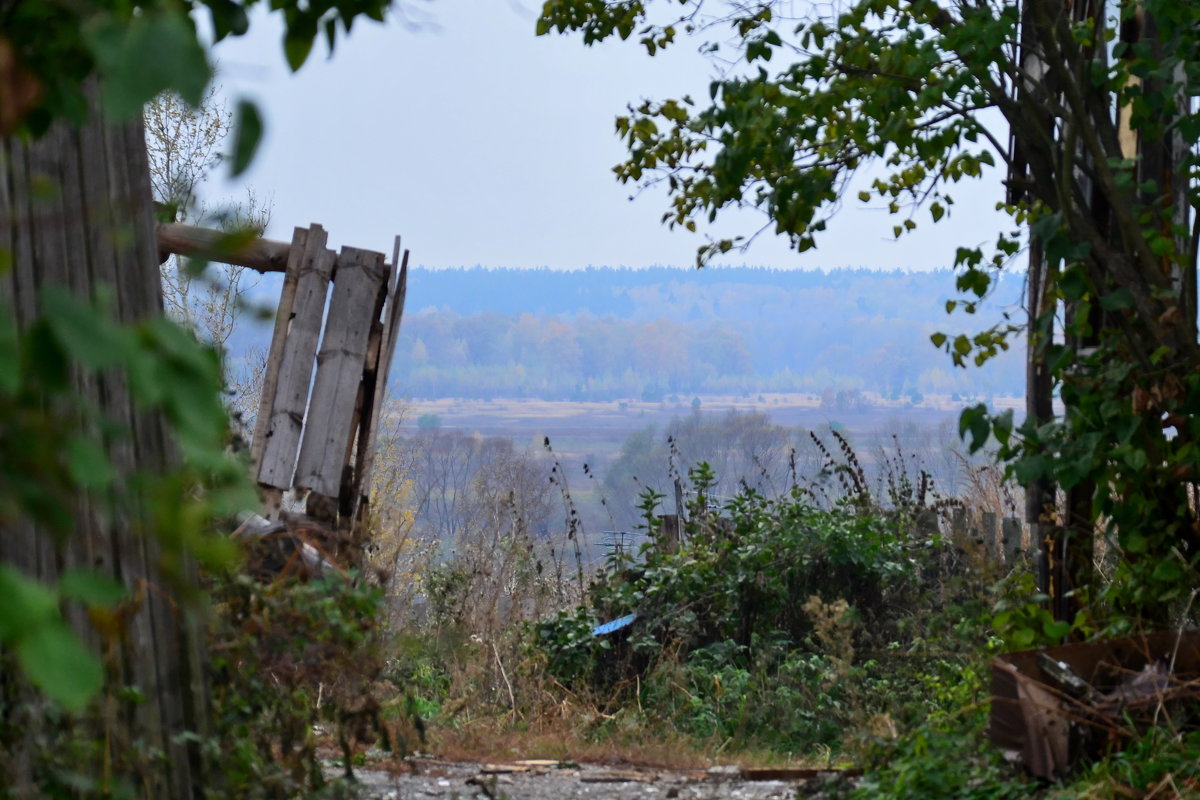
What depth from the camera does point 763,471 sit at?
8.76m

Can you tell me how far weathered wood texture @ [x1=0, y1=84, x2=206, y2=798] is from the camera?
205 centimetres

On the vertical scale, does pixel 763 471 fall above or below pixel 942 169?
below

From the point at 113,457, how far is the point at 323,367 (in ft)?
11.9

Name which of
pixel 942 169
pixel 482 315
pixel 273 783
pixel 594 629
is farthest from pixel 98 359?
pixel 482 315

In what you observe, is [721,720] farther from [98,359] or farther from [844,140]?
[98,359]

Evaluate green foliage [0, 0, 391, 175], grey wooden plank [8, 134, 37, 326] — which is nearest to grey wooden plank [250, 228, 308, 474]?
grey wooden plank [8, 134, 37, 326]

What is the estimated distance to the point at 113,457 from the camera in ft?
7.21

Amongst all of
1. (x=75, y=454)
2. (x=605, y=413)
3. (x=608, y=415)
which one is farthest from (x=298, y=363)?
(x=605, y=413)

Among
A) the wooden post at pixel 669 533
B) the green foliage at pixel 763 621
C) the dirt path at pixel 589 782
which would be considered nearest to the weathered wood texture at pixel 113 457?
the dirt path at pixel 589 782

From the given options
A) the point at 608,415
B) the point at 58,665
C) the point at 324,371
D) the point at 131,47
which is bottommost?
the point at 608,415

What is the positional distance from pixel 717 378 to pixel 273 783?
37370 millimetres

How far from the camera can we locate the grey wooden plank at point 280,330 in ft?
18.7

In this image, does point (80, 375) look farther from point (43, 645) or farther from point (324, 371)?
point (324, 371)

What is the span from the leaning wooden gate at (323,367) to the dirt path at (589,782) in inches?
65.4
